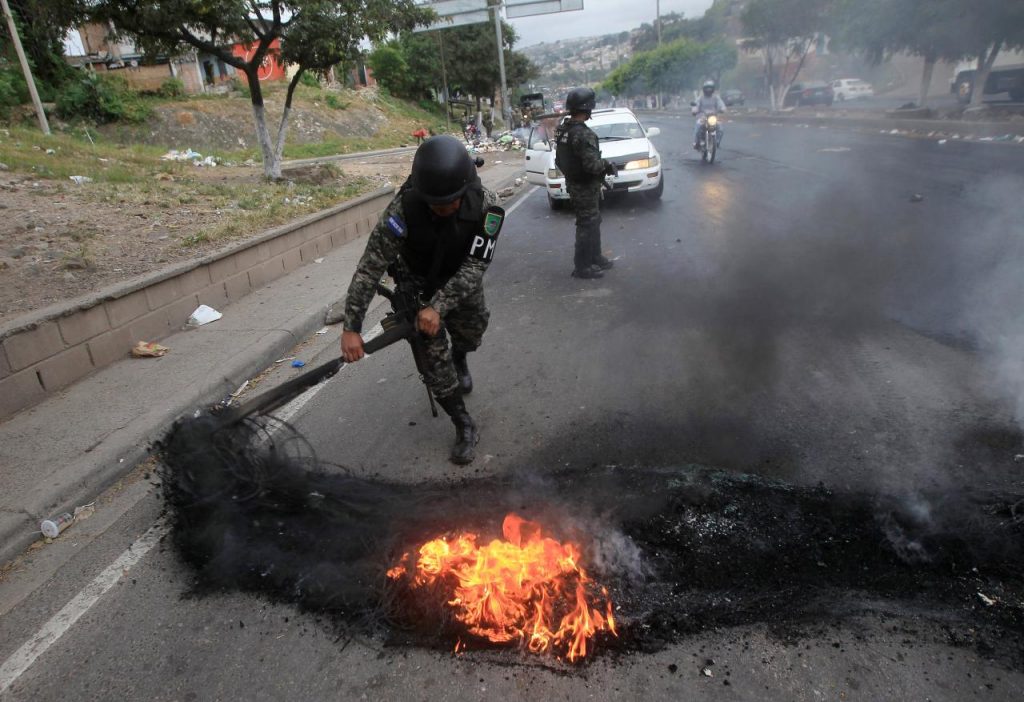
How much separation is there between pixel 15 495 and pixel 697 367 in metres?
4.10

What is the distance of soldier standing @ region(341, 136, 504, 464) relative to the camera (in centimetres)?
285

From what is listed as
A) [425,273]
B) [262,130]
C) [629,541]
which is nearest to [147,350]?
[425,273]

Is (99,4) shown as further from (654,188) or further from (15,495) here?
(15,495)

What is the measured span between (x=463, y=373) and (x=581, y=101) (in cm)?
364

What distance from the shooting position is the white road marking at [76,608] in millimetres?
2363

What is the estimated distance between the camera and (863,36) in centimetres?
2491

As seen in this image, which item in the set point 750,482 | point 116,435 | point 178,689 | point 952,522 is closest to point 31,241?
point 116,435

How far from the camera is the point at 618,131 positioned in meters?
11.4

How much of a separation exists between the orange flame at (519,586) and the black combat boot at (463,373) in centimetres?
146

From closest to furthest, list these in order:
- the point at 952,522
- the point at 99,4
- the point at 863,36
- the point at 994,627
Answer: the point at 994,627, the point at 952,522, the point at 99,4, the point at 863,36

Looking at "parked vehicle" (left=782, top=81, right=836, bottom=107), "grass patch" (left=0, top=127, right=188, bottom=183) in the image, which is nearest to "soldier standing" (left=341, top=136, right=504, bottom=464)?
"grass patch" (left=0, top=127, right=188, bottom=183)

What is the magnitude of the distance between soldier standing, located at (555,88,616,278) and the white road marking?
5.00m

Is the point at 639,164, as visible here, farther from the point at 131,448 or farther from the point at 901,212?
the point at 131,448

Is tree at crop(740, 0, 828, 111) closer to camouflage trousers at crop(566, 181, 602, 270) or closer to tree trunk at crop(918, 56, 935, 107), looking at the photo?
tree trunk at crop(918, 56, 935, 107)
